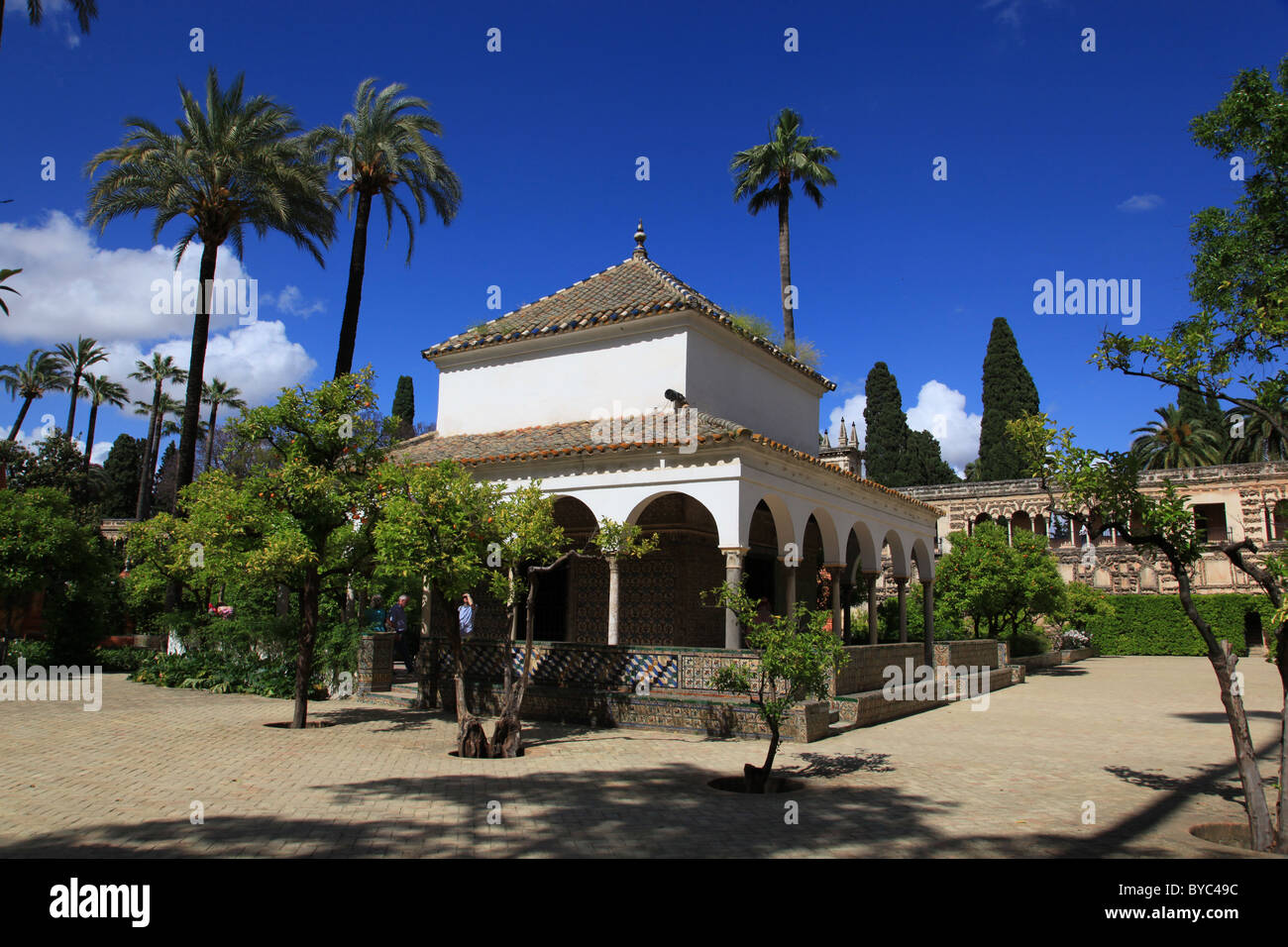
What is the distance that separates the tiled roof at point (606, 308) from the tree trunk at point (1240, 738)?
9.21 m

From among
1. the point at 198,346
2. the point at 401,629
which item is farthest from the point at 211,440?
the point at 401,629

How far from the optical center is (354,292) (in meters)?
19.6

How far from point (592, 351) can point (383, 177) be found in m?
8.19

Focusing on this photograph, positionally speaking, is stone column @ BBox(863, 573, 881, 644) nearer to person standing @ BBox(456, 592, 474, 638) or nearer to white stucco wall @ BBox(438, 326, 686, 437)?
white stucco wall @ BBox(438, 326, 686, 437)

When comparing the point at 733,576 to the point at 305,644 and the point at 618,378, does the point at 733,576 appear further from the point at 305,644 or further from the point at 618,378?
the point at 305,644

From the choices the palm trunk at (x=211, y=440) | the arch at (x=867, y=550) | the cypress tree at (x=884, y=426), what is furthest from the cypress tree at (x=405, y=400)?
the arch at (x=867, y=550)

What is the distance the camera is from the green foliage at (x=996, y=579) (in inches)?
932

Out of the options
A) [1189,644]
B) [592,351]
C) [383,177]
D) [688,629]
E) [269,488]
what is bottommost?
[1189,644]

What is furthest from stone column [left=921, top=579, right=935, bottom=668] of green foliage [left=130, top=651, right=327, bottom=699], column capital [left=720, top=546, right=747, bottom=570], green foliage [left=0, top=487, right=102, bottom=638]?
green foliage [left=0, top=487, right=102, bottom=638]

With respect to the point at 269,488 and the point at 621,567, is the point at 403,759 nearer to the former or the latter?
the point at 269,488

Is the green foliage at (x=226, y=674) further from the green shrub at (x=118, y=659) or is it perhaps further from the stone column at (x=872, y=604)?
the stone column at (x=872, y=604)
